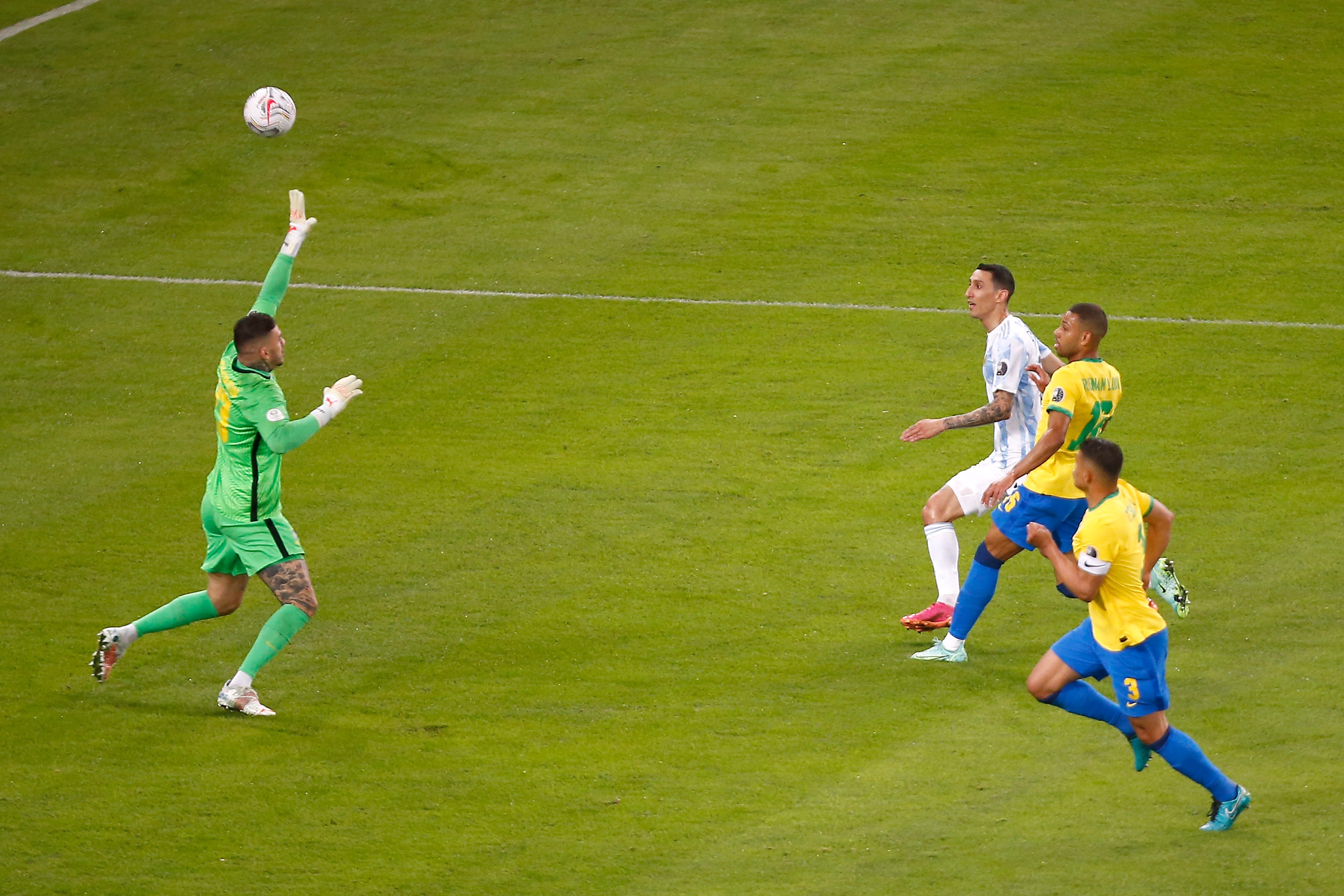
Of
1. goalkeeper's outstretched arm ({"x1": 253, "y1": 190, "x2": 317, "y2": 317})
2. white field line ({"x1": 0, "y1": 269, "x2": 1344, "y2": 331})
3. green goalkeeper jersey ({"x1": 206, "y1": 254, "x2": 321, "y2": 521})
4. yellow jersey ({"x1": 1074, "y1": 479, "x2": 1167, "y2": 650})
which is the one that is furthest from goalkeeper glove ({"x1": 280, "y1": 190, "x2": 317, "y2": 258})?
white field line ({"x1": 0, "y1": 269, "x2": 1344, "y2": 331})

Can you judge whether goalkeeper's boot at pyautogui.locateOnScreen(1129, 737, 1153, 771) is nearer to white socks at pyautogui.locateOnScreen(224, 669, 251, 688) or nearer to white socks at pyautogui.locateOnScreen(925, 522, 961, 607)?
white socks at pyautogui.locateOnScreen(925, 522, 961, 607)

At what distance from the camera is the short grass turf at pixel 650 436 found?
7020 millimetres

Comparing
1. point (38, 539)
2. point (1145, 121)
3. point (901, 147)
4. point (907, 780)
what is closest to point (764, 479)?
point (907, 780)

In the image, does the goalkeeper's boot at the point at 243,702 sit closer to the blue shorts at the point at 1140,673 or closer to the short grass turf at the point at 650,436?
the short grass turf at the point at 650,436

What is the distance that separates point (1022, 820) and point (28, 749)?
481 centimetres

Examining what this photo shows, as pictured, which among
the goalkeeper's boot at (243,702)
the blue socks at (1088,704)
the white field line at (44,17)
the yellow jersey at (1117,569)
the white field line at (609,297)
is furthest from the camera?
the white field line at (44,17)

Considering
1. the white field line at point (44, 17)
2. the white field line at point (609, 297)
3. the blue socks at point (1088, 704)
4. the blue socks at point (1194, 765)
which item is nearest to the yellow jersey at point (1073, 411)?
the blue socks at point (1088, 704)

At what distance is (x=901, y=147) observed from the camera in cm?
1777

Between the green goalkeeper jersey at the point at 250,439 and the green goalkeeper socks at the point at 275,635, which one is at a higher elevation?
the green goalkeeper jersey at the point at 250,439

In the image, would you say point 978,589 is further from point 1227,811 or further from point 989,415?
point 1227,811

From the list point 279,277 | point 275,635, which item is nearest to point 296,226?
point 279,277

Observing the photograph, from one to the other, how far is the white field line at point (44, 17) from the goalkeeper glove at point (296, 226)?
1488cm

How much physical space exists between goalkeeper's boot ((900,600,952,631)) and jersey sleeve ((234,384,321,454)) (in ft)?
11.5

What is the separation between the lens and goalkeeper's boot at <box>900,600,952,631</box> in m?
8.90
